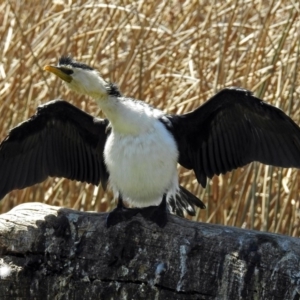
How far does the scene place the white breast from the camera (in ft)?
10.9

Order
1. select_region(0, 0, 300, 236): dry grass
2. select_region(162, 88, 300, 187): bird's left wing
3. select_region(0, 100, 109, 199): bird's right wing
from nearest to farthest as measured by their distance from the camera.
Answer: select_region(162, 88, 300, 187): bird's left wing, select_region(0, 100, 109, 199): bird's right wing, select_region(0, 0, 300, 236): dry grass

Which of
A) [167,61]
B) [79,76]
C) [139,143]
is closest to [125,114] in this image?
[139,143]

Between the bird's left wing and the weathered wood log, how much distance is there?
26.7 inches

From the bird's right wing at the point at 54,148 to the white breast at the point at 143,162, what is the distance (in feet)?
1.05

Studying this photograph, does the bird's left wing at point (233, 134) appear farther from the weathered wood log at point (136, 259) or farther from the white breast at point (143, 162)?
the weathered wood log at point (136, 259)

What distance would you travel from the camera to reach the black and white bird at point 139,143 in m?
3.35

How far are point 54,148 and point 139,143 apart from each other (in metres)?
0.65

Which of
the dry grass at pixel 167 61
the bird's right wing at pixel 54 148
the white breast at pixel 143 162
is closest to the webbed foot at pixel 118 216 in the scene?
the white breast at pixel 143 162

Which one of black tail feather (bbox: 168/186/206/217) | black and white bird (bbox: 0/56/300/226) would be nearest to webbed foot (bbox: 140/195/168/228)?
black and white bird (bbox: 0/56/300/226)

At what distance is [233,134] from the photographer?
11.9 feet

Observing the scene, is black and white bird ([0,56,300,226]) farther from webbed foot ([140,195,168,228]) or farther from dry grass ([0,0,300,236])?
dry grass ([0,0,300,236])

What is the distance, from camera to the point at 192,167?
3709 mm

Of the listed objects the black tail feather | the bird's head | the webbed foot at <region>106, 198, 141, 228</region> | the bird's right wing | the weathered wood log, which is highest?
the bird's head

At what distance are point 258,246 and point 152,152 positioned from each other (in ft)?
2.52
